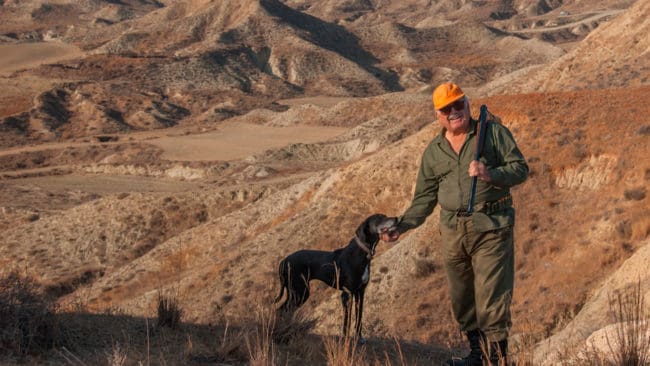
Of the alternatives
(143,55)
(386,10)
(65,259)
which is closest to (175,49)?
(143,55)

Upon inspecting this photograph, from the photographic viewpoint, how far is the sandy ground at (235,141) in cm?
4634

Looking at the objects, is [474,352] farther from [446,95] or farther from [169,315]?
[169,315]

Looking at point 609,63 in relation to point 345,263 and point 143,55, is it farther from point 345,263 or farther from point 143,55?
point 143,55

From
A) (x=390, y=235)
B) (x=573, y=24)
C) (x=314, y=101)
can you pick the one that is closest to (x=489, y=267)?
(x=390, y=235)

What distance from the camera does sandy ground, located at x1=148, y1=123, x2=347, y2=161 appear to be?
46344 millimetres

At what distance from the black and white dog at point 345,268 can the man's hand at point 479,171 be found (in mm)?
1271

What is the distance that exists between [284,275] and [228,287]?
10.5m

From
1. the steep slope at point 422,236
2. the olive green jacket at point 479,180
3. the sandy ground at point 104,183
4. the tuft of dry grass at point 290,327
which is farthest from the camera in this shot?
the sandy ground at point 104,183

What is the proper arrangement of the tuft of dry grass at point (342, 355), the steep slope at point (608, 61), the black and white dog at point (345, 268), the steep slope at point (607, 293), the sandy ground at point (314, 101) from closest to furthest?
the tuft of dry grass at point (342, 355) < the black and white dog at point (345, 268) < the steep slope at point (607, 293) < the steep slope at point (608, 61) < the sandy ground at point (314, 101)

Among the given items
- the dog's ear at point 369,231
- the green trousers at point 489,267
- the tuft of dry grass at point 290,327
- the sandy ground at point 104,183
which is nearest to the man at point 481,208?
the green trousers at point 489,267

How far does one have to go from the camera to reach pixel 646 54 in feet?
102

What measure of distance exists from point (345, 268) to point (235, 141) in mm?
44610

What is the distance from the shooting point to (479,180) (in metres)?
5.35

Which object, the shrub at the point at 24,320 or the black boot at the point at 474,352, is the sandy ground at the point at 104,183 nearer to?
the shrub at the point at 24,320
